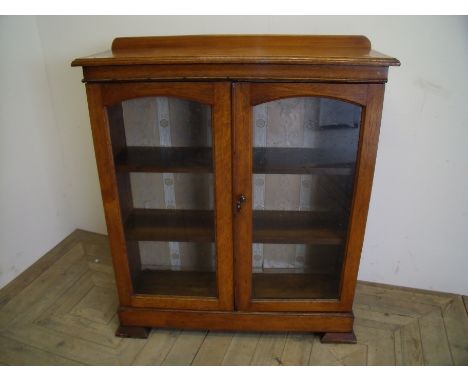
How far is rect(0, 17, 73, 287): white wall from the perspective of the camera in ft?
4.42

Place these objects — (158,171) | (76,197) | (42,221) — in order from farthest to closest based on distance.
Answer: (76,197)
(42,221)
(158,171)

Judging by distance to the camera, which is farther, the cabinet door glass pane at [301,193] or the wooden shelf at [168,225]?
the wooden shelf at [168,225]

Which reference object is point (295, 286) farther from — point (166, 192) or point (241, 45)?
point (241, 45)

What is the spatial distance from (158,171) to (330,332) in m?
0.75

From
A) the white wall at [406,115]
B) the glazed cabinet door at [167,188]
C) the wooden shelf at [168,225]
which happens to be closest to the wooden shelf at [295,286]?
the glazed cabinet door at [167,188]

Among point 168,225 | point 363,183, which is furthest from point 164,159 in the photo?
point 363,183

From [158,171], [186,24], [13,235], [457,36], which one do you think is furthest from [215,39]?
[13,235]

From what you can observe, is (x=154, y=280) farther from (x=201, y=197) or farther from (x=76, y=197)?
(x=76, y=197)

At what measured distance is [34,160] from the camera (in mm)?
1504

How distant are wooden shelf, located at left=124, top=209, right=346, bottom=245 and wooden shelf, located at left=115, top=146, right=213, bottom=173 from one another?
0.15 m

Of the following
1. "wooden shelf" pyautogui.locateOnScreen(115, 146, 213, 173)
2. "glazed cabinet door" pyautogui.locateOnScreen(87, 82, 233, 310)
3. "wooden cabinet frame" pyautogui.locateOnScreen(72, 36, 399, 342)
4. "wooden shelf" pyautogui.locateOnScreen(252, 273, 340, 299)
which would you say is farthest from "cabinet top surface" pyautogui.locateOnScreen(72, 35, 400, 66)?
"wooden shelf" pyautogui.locateOnScreen(252, 273, 340, 299)

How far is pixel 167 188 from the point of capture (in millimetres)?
1112

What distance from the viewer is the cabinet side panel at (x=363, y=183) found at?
2.89 feet

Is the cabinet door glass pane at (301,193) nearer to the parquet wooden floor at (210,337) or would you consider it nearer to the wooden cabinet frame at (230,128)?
the wooden cabinet frame at (230,128)
